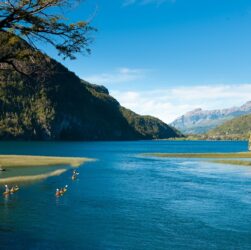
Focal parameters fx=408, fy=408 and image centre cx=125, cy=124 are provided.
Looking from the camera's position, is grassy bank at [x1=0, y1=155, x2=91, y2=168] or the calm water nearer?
the calm water

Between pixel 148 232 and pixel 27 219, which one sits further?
pixel 27 219

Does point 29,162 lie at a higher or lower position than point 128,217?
higher

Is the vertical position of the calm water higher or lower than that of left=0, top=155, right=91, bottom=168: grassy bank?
lower

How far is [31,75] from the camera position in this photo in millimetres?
22562

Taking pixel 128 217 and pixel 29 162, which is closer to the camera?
pixel 128 217

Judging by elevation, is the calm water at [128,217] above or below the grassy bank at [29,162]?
below

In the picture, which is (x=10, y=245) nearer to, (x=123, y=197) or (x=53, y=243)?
(x=53, y=243)

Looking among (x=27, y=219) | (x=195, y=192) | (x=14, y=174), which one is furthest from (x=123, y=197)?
(x=14, y=174)

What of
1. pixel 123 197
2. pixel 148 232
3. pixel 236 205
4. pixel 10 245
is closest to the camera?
pixel 10 245

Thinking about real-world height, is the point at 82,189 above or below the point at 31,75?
below

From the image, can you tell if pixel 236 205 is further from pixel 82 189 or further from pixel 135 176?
pixel 135 176

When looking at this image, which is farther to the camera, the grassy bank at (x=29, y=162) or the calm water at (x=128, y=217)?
the grassy bank at (x=29, y=162)

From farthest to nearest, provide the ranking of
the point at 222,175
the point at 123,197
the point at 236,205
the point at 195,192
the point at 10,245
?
the point at 222,175 → the point at 195,192 → the point at 123,197 → the point at 236,205 → the point at 10,245

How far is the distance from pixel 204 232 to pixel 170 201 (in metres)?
17.6
